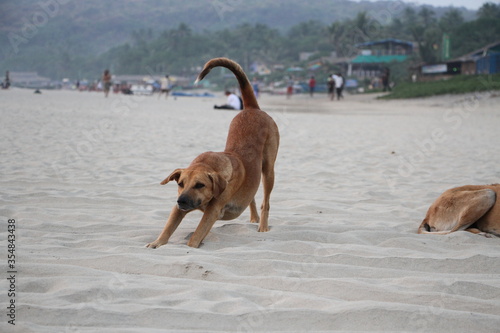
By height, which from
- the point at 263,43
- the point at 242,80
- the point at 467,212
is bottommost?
the point at 467,212

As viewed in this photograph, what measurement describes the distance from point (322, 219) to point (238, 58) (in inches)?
6030

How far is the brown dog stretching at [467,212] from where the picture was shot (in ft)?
15.7

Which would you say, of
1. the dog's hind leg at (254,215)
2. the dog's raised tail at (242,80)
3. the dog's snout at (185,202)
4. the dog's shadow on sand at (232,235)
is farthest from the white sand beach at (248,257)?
the dog's raised tail at (242,80)

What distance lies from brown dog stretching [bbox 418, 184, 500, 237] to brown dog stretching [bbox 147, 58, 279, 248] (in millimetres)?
1518

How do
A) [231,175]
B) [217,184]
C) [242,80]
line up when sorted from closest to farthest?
[217,184], [231,175], [242,80]

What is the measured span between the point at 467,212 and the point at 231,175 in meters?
2.11

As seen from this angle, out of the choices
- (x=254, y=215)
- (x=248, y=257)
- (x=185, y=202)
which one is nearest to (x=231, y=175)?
(x=185, y=202)

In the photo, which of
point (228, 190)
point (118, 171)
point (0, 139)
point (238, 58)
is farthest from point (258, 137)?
point (238, 58)

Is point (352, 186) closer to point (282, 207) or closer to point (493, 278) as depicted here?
point (282, 207)

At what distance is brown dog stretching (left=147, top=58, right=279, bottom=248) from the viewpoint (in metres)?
4.12

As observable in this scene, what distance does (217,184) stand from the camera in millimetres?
4211

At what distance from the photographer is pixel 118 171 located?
8055 millimetres

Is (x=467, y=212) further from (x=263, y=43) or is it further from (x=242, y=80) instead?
(x=263, y=43)

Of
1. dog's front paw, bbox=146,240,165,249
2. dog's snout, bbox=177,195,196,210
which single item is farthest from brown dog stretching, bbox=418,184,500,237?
dog's front paw, bbox=146,240,165,249
